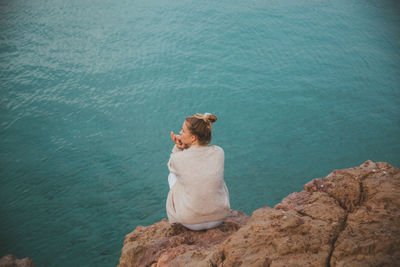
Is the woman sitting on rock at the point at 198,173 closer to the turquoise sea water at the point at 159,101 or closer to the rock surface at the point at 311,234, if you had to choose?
the rock surface at the point at 311,234

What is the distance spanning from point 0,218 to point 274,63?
24.4ft

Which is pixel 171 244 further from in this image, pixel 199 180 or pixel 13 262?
pixel 13 262

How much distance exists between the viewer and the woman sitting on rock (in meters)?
2.03

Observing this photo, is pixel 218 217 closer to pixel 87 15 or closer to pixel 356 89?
pixel 356 89

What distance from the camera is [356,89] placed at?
7.30 metres

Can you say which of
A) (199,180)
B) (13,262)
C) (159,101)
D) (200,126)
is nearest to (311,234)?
(199,180)

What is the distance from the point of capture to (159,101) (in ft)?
23.0

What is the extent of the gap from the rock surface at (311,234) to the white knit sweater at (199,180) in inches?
10.7

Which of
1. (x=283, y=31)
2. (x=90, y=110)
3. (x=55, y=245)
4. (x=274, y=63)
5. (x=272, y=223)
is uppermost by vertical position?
(x=283, y=31)

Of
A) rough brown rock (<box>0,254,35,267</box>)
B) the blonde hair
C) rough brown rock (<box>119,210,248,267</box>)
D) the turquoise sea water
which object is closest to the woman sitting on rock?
the blonde hair

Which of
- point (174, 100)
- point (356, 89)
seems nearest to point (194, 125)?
point (174, 100)

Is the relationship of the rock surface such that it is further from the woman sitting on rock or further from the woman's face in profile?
the woman's face in profile

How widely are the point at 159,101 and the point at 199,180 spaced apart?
5.22 meters

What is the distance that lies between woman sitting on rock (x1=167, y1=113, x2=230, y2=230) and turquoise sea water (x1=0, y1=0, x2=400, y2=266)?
2.61 m
